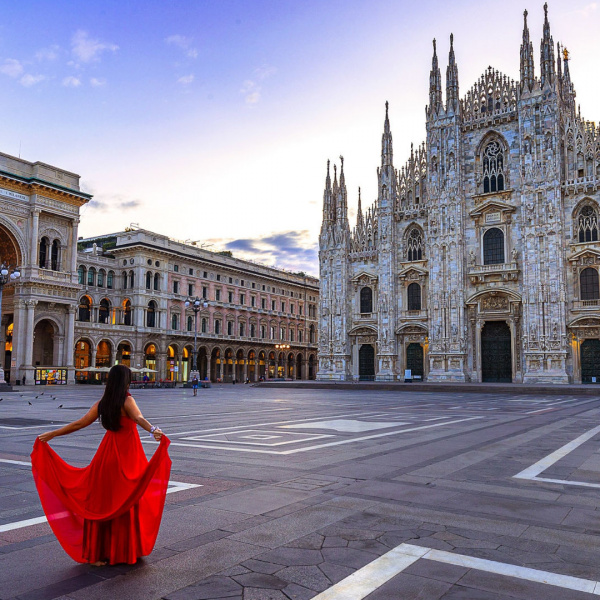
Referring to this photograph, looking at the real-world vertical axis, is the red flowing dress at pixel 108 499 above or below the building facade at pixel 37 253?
below

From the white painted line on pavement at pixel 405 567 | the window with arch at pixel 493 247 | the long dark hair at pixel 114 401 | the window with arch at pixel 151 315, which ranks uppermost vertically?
the window with arch at pixel 493 247

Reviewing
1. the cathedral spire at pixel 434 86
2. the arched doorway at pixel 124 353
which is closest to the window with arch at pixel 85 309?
the arched doorway at pixel 124 353

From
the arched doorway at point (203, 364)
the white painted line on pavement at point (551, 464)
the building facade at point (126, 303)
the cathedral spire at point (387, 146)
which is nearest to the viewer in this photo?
the white painted line on pavement at point (551, 464)

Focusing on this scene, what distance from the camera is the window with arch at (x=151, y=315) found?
63.7m

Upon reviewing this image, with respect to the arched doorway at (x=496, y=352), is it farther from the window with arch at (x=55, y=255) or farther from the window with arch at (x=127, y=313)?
the window with arch at (x=127, y=313)

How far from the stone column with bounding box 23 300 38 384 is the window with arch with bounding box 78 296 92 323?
14.2 m

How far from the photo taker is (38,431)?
1243 cm

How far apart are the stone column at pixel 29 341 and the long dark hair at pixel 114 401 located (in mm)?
45199

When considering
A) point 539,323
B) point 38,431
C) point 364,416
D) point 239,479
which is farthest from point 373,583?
point 539,323

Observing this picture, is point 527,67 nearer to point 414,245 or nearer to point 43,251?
point 414,245

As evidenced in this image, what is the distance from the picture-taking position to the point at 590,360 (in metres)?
40.5

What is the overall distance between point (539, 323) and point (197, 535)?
40740 mm

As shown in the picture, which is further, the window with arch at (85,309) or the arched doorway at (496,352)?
the window with arch at (85,309)

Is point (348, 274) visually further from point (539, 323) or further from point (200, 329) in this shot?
point (200, 329)
